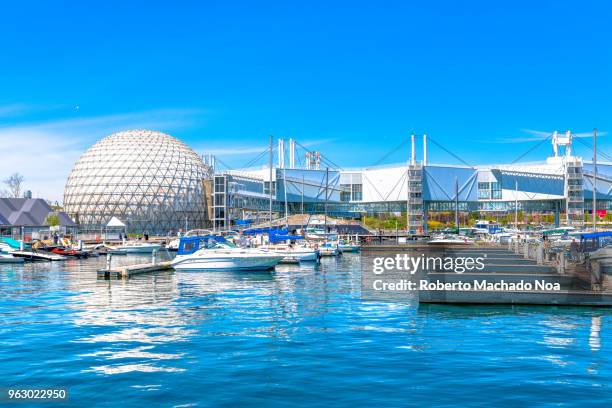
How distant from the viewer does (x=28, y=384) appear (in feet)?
58.9

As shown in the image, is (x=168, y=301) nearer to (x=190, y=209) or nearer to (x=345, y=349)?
(x=345, y=349)

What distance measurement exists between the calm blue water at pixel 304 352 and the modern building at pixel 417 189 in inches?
4928

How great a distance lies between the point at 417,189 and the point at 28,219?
290 ft

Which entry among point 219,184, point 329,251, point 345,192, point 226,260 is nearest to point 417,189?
point 345,192

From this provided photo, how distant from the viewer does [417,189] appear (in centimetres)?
16575

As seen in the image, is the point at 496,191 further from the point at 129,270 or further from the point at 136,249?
the point at 129,270

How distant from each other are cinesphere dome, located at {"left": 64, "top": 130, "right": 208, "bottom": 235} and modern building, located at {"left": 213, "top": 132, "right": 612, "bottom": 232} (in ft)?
40.4

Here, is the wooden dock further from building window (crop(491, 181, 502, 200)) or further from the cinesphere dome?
Result: building window (crop(491, 181, 502, 200))

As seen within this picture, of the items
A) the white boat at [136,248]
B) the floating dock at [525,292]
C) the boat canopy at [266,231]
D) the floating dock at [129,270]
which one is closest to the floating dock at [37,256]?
the white boat at [136,248]

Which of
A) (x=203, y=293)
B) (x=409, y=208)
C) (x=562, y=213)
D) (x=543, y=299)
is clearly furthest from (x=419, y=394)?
(x=562, y=213)

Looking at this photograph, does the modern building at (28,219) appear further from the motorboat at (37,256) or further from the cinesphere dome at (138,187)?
the motorboat at (37,256)

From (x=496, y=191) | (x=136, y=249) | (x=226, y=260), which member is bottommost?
(x=136, y=249)

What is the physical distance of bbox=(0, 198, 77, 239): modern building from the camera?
412 feet

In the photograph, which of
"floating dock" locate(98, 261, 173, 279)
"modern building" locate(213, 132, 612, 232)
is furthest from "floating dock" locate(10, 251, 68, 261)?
"modern building" locate(213, 132, 612, 232)
